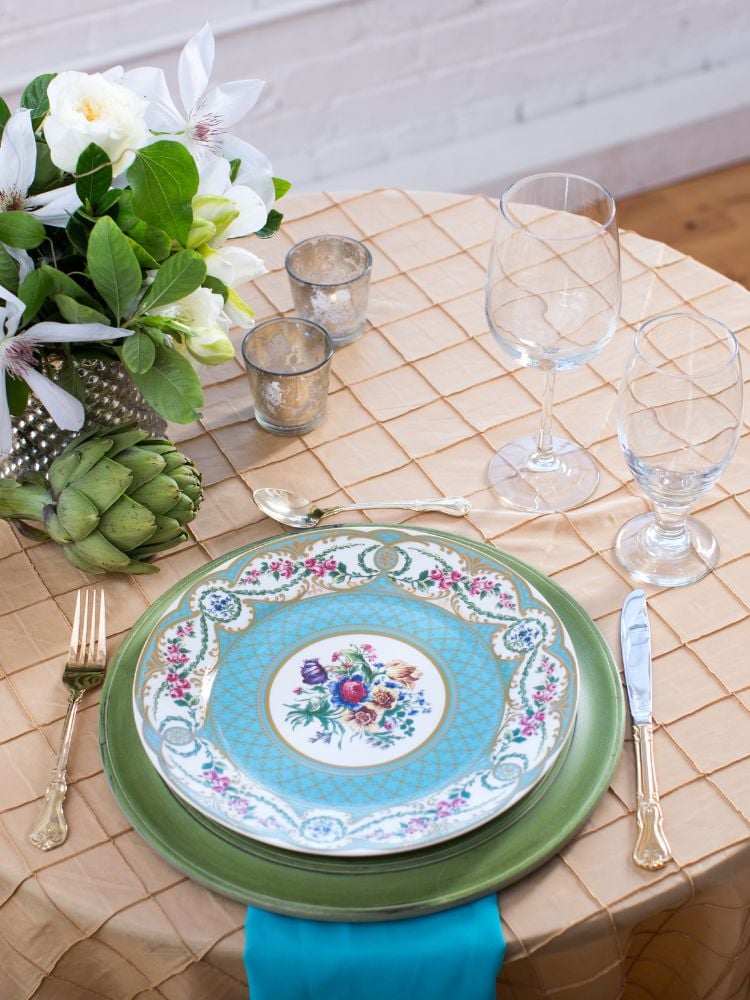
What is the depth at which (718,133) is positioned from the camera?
270 centimetres

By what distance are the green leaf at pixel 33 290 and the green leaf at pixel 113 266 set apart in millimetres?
34

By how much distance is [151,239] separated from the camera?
2.93ft

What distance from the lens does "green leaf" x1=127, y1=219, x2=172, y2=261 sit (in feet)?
2.91

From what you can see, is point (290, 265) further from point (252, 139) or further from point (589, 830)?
point (252, 139)

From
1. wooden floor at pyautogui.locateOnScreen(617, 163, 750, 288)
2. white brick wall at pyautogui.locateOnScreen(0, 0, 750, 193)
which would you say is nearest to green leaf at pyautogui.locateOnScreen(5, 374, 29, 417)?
white brick wall at pyautogui.locateOnScreen(0, 0, 750, 193)

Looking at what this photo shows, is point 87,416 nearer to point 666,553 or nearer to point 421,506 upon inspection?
point 421,506

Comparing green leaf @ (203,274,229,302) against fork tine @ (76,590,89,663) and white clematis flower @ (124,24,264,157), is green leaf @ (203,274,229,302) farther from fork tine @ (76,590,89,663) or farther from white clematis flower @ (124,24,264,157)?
fork tine @ (76,590,89,663)

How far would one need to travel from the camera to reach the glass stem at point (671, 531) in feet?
3.16

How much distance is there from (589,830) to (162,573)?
398 mm

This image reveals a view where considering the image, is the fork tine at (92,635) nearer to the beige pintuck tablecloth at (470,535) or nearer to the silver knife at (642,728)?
the beige pintuck tablecloth at (470,535)

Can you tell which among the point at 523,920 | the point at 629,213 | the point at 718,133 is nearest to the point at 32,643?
the point at 523,920

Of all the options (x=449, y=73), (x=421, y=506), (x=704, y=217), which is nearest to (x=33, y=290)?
(x=421, y=506)

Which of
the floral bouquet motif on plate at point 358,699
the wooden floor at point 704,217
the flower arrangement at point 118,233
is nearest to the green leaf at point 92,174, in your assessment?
the flower arrangement at point 118,233

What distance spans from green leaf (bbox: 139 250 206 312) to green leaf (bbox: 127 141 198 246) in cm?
4
